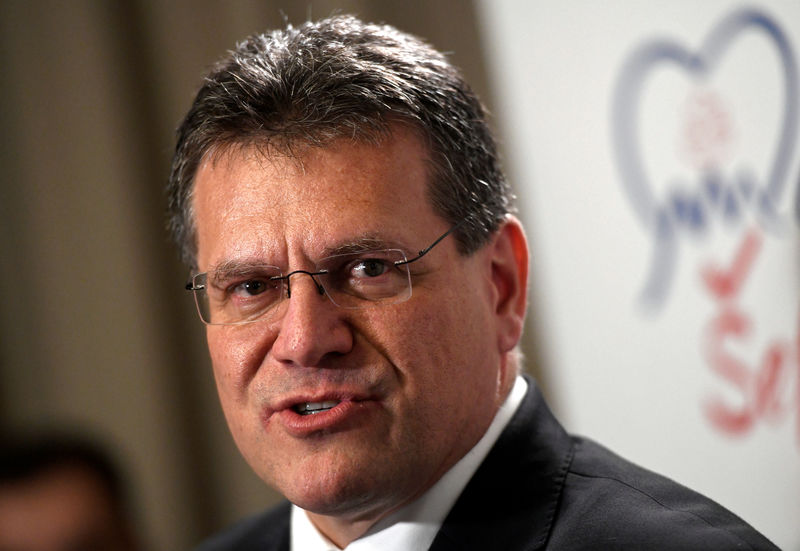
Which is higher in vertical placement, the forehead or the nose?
the forehead

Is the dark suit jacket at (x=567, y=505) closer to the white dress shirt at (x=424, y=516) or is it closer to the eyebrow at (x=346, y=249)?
the white dress shirt at (x=424, y=516)

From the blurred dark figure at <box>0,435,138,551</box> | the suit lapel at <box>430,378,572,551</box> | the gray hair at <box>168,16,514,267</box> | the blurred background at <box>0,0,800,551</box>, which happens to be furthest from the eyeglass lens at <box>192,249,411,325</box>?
the blurred dark figure at <box>0,435,138,551</box>

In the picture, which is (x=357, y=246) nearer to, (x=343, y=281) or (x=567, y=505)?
(x=343, y=281)

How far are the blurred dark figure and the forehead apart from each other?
1718mm

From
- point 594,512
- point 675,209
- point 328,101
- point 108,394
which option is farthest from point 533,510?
point 108,394

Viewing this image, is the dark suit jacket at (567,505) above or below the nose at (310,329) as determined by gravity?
below

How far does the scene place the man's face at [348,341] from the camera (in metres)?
1.51

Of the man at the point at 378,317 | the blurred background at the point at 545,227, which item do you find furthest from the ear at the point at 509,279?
the blurred background at the point at 545,227

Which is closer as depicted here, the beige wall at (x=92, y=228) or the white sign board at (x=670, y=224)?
the white sign board at (x=670, y=224)

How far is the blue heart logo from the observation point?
2205 millimetres

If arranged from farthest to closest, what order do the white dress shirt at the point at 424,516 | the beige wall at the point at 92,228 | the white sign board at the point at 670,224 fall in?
the beige wall at the point at 92,228 → the white sign board at the point at 670,224 → the white dress shirt at the point at 424,516

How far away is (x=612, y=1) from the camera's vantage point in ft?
8.88

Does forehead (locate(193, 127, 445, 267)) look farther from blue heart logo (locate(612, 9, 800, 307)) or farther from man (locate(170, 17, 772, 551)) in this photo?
blue heart logo (locate(612, 9, 800, 307))

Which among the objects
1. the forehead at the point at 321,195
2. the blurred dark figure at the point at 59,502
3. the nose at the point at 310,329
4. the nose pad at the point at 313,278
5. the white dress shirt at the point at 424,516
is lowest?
the blurred dark figure at the point at 59,502
